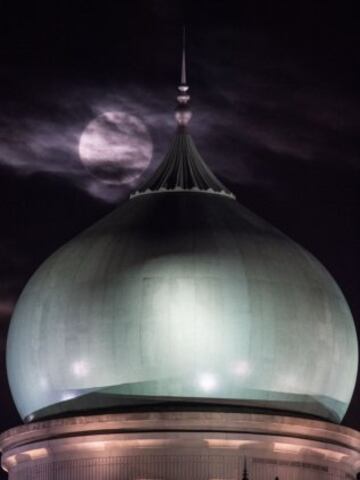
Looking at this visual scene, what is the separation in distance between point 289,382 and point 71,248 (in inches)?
441

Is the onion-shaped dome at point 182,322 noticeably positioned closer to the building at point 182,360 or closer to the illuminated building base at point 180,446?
the building at point 182,360

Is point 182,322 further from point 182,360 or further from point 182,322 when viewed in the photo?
point 182,360

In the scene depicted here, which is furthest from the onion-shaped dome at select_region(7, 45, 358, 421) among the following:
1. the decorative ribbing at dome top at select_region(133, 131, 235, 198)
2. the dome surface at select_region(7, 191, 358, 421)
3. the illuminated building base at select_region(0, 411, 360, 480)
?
the illuminated building base at select_region(0, 411, 360, 480)

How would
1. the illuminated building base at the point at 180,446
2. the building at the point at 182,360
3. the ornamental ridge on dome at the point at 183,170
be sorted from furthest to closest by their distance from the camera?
the ornamental ridge on dome at the point at 183,170 → the building at the point at 182,360 → the illuminated building base at the point at 180,446

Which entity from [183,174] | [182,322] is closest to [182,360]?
[182,322]

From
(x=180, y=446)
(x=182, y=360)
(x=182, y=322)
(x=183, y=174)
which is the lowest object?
(x=180, y=446)

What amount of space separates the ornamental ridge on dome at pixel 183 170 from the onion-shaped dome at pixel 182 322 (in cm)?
111

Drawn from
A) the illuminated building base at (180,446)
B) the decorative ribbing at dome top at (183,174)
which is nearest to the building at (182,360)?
the illuminated building base at (180,446)

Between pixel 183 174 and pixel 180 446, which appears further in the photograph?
pixel 183 174

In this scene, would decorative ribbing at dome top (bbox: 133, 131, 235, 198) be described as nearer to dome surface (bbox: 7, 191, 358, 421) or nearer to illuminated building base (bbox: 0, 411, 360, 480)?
dome surface (bbox: 7, 191, 358, 421)

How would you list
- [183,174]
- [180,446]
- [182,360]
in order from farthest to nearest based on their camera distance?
[183,174] < [182,360] < [180,446]

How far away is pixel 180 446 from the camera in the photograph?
96.2 m

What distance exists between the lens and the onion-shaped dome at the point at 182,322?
97.2 metres

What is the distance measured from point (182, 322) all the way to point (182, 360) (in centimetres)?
154
